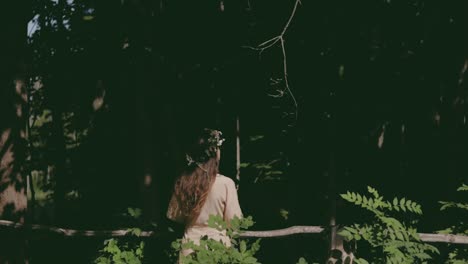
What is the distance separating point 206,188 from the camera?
166 inches

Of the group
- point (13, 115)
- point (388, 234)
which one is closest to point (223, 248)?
point (388, 234)

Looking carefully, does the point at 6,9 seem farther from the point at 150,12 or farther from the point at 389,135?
the point at 389,135

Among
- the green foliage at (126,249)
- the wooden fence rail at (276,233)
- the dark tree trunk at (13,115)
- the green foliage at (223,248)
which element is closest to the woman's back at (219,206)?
the green foliage at (223,248)

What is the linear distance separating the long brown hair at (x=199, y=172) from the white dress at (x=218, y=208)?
1.8 inches

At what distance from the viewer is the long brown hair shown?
166 inches

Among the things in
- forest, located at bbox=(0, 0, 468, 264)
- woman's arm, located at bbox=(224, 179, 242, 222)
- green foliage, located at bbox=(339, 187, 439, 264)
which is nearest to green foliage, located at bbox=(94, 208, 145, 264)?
woman's arm, located at bbox=(224, 179, 242, 222)

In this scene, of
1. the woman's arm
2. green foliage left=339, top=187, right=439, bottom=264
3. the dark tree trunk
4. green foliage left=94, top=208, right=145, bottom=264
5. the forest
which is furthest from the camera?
the forest

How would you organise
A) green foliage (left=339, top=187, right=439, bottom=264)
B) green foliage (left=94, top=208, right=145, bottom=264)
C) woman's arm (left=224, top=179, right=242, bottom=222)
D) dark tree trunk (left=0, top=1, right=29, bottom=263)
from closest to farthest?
green foliage (left=339, top=187, right=439, bottom=264) < woman's arm (left=224, top=179, right=242, bottom=222) < green foliage (left=94, top=208, right=145, bottom=264) < dark tree trunk (left=0, top=1, right=29, bottom=263)

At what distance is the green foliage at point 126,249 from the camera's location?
4.79 m

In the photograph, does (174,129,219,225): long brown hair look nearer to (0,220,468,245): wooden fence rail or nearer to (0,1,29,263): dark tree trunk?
(0,220,468,245): wooden fence rail

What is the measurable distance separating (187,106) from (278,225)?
2.43 metres

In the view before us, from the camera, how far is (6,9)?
5871 millimetres

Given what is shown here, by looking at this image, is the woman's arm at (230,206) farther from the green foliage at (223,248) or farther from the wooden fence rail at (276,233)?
the wooden fence rail at (276,233)

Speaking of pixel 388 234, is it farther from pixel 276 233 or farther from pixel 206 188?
pixel 206 188
